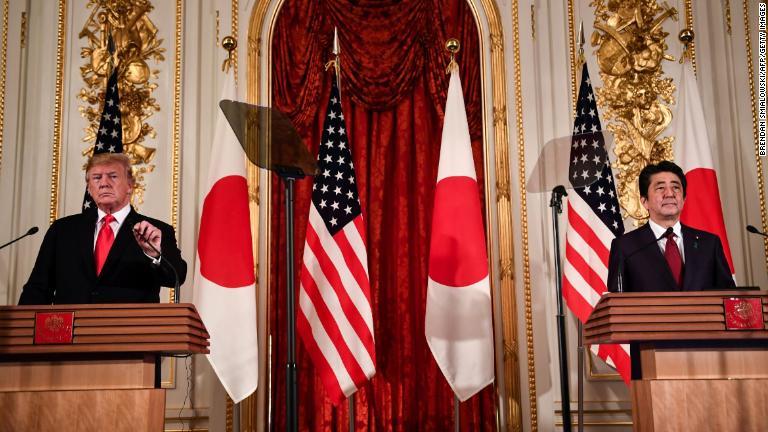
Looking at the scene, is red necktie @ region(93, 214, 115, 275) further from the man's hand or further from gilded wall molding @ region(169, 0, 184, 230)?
gilded wall molding @ region(169, 0, 184, 230)

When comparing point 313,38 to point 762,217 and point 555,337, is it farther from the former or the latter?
point 762,217

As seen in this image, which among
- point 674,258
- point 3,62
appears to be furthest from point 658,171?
point 3,62

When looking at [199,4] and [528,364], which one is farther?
[199,4]

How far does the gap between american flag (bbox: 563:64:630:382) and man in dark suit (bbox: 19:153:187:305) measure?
2.52m

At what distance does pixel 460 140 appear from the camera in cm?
550

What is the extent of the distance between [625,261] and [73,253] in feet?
8.01

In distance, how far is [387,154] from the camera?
20.5 feet

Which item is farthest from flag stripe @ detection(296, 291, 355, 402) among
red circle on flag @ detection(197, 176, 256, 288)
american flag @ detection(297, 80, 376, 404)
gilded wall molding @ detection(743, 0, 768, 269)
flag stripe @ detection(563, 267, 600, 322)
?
gilded wall molding @ detection(743, 0, 768, 269)

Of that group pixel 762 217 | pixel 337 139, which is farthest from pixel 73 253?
pixel 762 217

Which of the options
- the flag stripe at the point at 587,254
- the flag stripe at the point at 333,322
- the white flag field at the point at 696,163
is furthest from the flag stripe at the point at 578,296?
the flag stripe at the point at 333,322

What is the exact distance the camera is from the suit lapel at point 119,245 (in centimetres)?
382

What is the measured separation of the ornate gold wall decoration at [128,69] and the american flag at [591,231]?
2.79m

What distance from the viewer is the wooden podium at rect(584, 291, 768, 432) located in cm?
307

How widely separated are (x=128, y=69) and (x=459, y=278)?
2693mm
